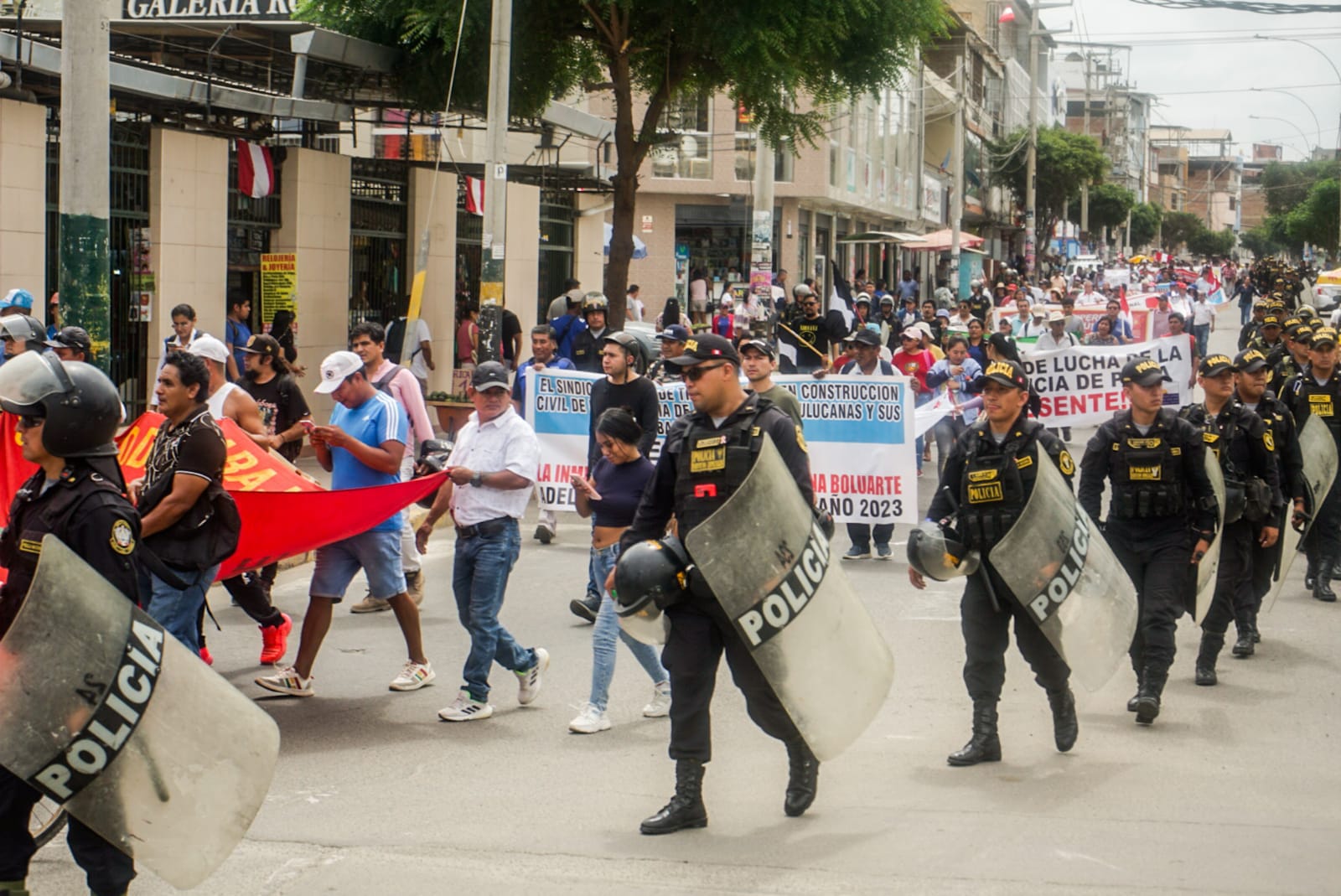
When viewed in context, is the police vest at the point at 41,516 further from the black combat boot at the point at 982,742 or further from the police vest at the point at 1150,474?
the police vest at the point at 1150,474

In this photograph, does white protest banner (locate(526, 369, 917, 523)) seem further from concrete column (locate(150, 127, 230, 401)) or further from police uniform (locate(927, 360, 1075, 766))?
police uniform (locate(927, 360, 1075, 766))

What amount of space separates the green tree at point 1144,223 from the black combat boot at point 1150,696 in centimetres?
11548

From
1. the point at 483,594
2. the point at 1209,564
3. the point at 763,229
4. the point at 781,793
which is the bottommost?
the point at 781,793

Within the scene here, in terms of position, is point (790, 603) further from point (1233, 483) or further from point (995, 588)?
point (1233, 483)

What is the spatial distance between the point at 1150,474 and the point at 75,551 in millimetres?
5060

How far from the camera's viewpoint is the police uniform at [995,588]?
276 inches

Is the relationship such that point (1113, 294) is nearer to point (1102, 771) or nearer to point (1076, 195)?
point (1102, 771)

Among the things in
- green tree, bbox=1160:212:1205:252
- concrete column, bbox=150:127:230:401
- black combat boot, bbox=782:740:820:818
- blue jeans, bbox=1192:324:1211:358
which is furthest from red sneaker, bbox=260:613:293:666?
green tree, bbox=1160:212:1205:252

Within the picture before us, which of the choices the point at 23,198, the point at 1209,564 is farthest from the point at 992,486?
the point at 23,198

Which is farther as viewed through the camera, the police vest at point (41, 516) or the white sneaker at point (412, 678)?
the white sneaker at point (412, 678)

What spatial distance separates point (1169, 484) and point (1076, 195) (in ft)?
247

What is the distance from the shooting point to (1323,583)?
1113 centimetres

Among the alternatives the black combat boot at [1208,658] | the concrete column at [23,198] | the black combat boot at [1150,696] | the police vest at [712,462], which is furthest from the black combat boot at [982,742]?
the concrete column at [23,198]

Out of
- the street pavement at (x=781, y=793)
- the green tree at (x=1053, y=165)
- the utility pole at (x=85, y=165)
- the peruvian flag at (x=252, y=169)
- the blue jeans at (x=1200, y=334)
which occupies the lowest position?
the street pavement at (x=781, y=793)
